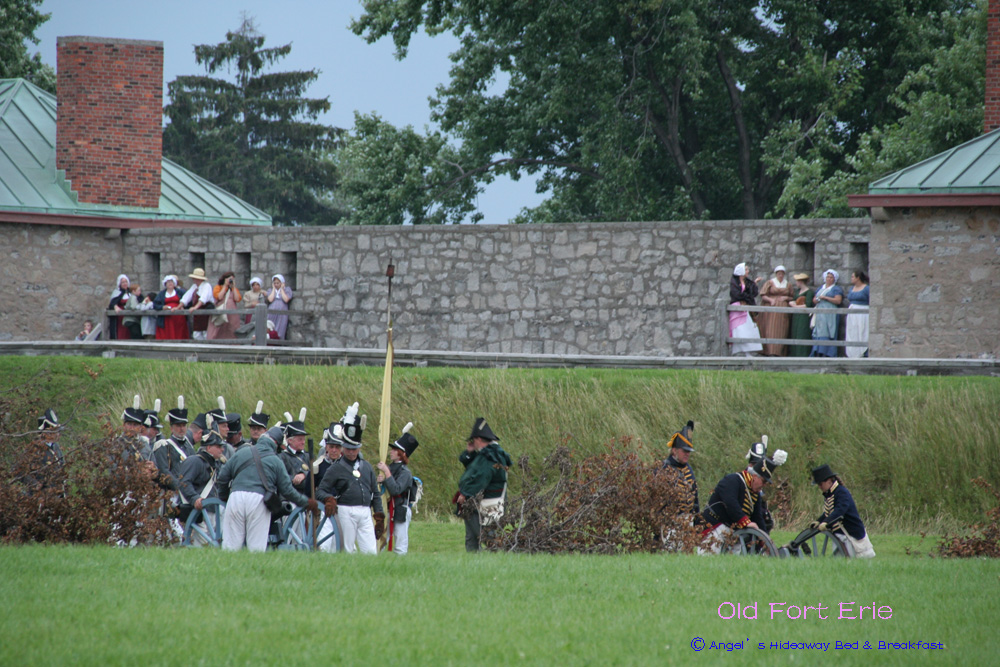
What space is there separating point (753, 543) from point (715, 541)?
33cm

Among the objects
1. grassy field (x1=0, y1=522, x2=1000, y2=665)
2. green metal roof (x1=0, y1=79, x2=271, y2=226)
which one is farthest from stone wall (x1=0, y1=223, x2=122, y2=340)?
grassy field (x1=0, y1=522, x2=1000, y2=665)

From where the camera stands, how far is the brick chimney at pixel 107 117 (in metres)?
23.2

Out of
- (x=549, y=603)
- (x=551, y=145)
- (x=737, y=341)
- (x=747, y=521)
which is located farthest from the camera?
(x=551, y=145)

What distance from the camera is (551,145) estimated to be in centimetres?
3216

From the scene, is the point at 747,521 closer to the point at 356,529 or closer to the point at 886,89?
the point at 356,529

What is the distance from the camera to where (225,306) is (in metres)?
21.1

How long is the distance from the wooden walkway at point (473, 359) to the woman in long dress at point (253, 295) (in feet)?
6.89

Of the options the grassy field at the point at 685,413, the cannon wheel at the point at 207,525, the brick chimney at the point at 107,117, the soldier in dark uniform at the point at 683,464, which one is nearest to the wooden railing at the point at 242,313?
the grassy field at the point at 685,413

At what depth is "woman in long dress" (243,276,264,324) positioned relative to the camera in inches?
831

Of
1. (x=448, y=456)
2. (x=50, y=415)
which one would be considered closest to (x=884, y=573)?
(x=448, y=456)

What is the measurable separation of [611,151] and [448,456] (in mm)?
14416

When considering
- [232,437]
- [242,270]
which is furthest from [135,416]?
[242,270]

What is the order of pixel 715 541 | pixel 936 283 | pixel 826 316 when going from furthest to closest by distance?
pixel 826 316
pixel 936 283
pixel 715 541

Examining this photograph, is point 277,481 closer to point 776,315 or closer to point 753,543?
point 753,543
